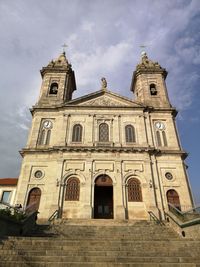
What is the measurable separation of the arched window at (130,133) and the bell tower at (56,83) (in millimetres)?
8604

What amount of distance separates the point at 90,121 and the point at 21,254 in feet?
55.0

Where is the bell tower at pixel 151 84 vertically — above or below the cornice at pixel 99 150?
above

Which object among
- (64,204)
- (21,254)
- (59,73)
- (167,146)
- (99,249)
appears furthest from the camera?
(59,73)

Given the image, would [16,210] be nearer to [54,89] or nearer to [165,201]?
[165,201]

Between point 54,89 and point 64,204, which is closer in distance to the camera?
point 64,204

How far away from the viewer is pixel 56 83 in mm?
28438

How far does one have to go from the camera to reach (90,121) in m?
24.0

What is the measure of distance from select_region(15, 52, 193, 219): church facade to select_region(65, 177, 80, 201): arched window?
0.29ft

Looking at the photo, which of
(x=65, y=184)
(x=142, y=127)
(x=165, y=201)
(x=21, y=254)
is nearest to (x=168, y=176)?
(x=165, y=201)

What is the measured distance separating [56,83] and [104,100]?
713cm

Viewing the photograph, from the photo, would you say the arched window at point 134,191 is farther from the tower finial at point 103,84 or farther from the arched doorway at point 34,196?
the tower finial at point 103,84

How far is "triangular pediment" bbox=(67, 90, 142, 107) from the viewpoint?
1001 inches

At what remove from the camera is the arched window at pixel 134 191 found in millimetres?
19462

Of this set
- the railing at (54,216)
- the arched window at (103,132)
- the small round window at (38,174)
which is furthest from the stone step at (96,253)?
the arched window at (103,132)
